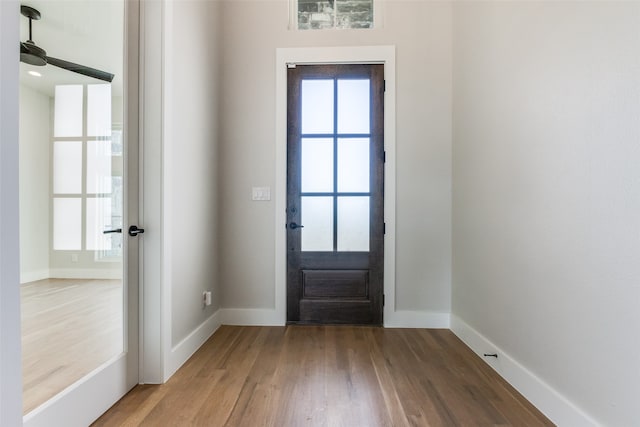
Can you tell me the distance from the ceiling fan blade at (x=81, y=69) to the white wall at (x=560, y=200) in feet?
7.03

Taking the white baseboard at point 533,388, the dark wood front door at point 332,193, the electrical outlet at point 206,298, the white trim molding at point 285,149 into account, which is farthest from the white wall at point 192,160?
the white baseboard at point 533,388

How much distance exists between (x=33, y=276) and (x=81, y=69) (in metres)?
0.90

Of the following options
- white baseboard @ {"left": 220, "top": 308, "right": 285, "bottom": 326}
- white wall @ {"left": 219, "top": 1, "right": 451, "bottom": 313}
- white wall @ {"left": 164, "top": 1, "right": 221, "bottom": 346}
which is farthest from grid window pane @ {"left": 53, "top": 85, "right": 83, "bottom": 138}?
white baseboard @ {"left": 220, "top": 308, "right": 285, "bottom": 326}

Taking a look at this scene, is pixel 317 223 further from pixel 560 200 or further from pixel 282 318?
pixel 560 200

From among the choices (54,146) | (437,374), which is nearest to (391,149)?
(437,374)

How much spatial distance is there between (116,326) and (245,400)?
0.77 meters

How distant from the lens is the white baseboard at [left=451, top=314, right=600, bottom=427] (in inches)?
52.6

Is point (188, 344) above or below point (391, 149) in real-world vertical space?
below

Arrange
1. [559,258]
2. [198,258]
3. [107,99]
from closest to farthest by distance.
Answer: [559,258], [107,99], [198,258]

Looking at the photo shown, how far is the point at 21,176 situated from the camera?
1.13 metres

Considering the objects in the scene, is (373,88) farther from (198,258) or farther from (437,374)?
(437,374)

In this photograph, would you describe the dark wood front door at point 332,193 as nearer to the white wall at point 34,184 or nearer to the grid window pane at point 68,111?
the grid window pane at point 68,111

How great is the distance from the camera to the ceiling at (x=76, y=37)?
120cm

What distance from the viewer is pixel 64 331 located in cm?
137
